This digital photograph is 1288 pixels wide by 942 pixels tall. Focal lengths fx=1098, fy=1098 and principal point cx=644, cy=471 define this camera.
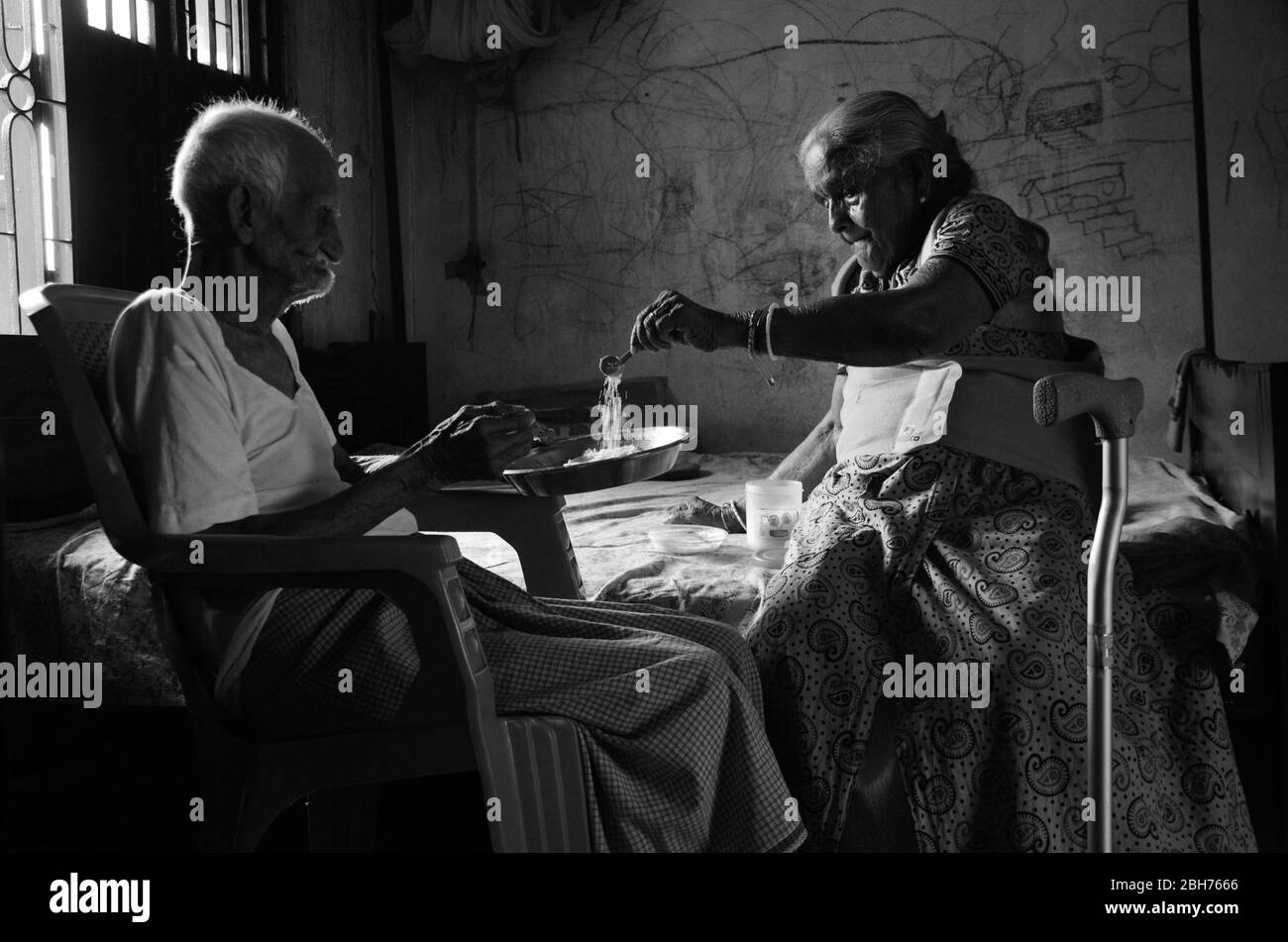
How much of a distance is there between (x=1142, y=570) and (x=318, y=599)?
1.28m

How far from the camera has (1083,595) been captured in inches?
63.2

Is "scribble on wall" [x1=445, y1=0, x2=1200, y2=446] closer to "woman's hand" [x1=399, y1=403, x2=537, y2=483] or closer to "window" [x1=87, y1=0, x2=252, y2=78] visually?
"window" [x1=87, y1=0, x2=252, y2=78]

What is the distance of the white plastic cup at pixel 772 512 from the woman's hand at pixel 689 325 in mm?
469

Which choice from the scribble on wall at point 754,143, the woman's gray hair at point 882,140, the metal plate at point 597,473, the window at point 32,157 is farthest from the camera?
the scribble on wall at point 754,143

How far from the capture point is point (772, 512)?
2.16 m

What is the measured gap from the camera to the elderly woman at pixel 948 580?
154cm

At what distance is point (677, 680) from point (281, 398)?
2.22 ft

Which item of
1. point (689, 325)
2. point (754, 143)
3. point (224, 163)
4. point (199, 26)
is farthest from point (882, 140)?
point (754, 143)

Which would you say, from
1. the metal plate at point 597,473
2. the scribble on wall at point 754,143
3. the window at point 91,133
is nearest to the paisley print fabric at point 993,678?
the metal plate at point 597,473

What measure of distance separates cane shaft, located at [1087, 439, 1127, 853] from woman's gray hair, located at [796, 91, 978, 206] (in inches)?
30.5

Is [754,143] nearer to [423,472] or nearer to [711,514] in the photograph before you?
[711,514]

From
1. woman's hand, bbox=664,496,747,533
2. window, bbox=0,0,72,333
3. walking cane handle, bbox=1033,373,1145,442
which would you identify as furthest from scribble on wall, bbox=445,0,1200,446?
walking cane handle, bbox=1033,373,1145,442

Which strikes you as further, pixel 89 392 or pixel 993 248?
pixel 993 248

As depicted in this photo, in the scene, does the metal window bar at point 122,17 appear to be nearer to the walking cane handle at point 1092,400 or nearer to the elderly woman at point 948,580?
the elderly woman at point 948,580
